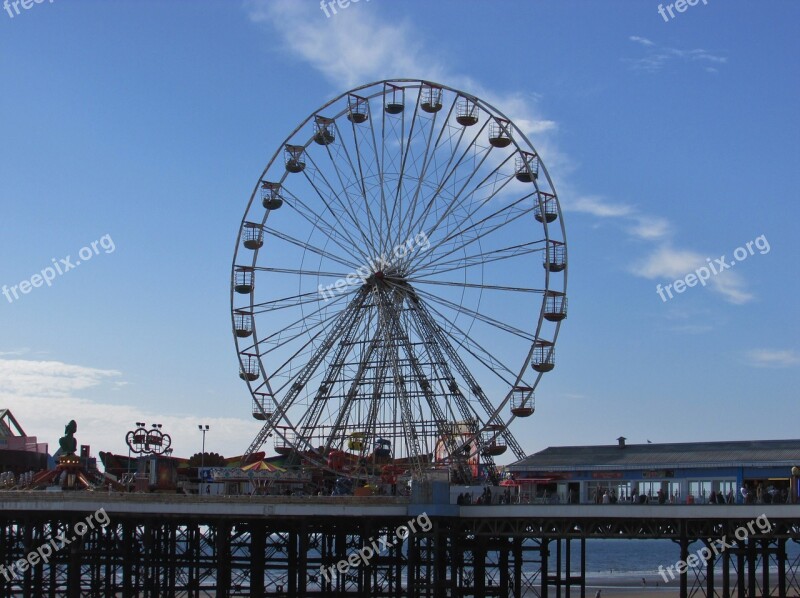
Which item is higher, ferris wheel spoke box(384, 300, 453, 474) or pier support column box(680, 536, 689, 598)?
ferris wheel spoke box(384, 300, 453, 474)

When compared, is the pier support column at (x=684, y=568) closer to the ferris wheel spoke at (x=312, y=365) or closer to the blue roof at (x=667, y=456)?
the blue roof at (x=667, y=456)

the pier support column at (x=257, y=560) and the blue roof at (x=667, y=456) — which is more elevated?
the blue roof at (x=667, y=456)

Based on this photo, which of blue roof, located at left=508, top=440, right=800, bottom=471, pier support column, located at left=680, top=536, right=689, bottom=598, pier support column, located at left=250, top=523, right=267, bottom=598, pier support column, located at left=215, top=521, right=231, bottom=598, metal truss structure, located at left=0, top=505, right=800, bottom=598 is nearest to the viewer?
pier support column, located at left=680, top=536, right=689, bottom=598

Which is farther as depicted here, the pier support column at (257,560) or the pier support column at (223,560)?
the pier support column at (257,560)

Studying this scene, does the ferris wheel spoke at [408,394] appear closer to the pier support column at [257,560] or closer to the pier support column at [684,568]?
the pier support column at [257,560]

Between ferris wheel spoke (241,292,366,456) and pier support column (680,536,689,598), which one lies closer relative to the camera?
pier support column (680,536,689,598)

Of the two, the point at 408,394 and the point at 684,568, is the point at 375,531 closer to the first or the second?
the point at 408,394

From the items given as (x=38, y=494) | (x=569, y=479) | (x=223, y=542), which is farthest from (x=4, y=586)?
(x=569, y=479)

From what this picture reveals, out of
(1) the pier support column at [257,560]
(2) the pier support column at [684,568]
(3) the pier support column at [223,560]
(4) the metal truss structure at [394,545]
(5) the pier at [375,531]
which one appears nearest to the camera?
(2) the pier support column at [684,568]

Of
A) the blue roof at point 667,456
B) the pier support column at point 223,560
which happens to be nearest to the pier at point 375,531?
the pier support column at point 223,560

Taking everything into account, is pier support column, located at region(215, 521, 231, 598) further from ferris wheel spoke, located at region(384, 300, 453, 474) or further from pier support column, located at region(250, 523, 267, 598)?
ferris wheel spoke, located at region(384, 300, 453, 474)

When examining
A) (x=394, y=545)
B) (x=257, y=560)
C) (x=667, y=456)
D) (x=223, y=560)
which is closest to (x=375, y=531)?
(x=394, y=545)

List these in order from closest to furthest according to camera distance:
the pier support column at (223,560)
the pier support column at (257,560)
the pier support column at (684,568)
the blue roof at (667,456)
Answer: the pier support column at (684,568) → the blue roof at (667,456) → the pier support column at (223,560) → the pier support column at (257,560)

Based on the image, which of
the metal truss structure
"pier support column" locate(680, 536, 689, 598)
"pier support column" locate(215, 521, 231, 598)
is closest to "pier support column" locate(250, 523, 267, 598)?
the metal truss structure
